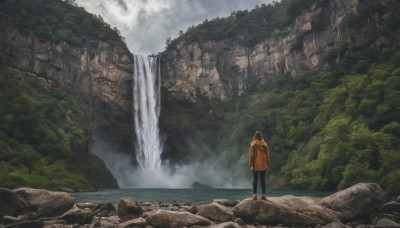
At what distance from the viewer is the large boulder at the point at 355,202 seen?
8.73m

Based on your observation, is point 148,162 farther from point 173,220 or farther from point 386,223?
point 386,223

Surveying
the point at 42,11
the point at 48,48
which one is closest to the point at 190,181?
the point at 48,48

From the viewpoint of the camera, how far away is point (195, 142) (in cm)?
6316

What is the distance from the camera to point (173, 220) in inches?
294

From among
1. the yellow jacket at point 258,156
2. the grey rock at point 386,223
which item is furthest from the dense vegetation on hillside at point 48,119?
the grey rock at point 386,223

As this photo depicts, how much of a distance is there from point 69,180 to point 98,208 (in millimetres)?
24919

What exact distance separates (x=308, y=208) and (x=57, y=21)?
235ft

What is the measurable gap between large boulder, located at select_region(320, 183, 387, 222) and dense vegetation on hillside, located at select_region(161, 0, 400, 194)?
11.0 meters

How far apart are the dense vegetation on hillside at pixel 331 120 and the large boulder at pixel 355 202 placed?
36.0ft

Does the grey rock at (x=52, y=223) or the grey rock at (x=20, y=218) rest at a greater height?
the grey rock at (x=20, y=218)

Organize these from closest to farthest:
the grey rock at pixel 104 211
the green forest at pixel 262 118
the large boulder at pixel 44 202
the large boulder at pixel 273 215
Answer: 1. the large boulder at pixel 273 215
2. the large boulder at pixel 44 202
3. the grey rock at pixel 104 211
4. the green forest at pixel 262 118

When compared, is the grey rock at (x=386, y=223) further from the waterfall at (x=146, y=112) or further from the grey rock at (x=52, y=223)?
the waterfall at (x=146, y=112)

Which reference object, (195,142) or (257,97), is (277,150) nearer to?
(195,142)

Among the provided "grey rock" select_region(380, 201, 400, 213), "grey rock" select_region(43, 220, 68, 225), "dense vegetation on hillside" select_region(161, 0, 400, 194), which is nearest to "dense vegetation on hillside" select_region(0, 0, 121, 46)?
"dense vegetation on hillside" select_region(161, 0, 400, 194)
